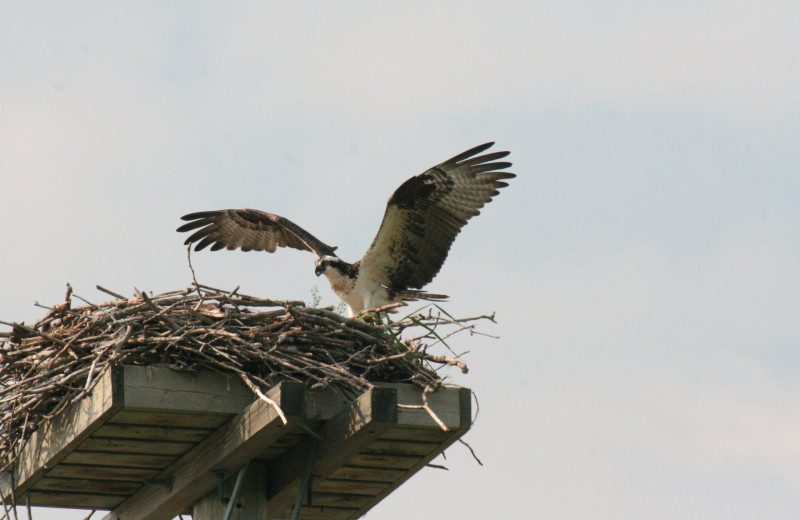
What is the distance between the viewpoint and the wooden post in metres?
4.39

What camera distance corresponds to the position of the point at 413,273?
7766mm

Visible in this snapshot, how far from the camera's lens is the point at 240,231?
887cm

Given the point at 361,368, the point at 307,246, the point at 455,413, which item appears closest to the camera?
the point at 455,413

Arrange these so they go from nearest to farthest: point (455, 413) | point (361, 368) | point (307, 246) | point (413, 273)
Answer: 1. point (455, 413)
2. point (361, 368)
3. point (413, 273)
4. point (307, 246)

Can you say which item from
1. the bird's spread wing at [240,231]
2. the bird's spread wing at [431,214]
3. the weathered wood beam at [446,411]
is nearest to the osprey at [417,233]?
the bird's spread wing at [431,214]

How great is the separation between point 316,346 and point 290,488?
2.16ft

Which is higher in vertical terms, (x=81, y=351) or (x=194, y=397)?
(x=81, y=351)

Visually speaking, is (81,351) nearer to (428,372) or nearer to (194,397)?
(194,397)

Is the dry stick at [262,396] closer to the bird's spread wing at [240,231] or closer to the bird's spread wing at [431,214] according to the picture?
the bird's spread wing at [431,214]

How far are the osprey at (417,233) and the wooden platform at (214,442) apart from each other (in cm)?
293

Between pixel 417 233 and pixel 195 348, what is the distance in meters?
3.50

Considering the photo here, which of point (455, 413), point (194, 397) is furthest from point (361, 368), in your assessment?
point (194, 397)

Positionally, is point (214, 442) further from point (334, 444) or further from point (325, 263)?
point (325, 263)

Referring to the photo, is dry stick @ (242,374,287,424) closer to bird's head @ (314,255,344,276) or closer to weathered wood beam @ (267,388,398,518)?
weathered wood beam @ (267,388,398,518)
